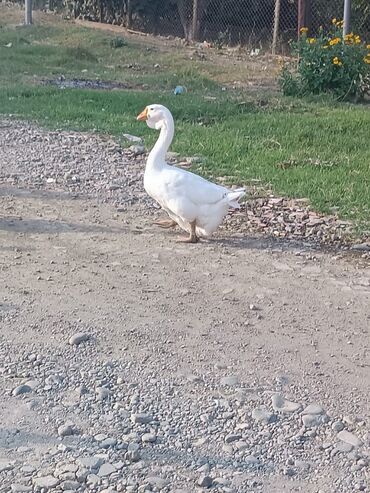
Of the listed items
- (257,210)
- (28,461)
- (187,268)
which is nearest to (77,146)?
(257,210)

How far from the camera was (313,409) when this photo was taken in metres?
4.15

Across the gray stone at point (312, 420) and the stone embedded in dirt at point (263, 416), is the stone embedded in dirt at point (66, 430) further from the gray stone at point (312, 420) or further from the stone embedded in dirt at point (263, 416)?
the gray stone at point (312, 420)

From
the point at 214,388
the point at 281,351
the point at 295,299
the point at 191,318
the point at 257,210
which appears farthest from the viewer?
the point at 257,210

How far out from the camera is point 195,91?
12.5 metres

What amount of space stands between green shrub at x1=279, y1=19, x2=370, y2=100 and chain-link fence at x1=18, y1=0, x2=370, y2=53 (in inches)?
130

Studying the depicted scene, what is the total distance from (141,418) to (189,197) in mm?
2482

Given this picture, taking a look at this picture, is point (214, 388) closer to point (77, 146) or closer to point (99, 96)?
point (77, 146)

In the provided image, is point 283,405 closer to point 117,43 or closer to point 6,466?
point 6,466

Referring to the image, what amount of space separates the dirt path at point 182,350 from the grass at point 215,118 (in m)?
1.45

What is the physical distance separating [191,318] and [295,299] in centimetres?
67

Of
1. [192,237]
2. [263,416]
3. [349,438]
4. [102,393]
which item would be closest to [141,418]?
[102,393]

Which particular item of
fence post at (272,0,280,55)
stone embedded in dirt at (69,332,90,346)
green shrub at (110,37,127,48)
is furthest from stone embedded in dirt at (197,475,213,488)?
green shrub at (110,37,127,48)

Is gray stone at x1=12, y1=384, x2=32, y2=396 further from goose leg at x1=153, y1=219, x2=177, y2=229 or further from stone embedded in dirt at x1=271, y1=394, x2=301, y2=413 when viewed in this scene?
goose leg at x1=153, y1=219, x2=177, y2=229

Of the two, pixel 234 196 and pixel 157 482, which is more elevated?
pixel 234 196
